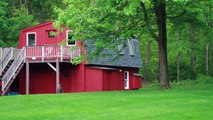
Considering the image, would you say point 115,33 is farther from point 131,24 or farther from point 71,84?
point 71,84

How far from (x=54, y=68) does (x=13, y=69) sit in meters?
3.03

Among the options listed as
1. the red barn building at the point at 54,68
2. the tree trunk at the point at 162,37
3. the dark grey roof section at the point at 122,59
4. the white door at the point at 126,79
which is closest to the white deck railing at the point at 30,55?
the red barn building at the point at 54,68

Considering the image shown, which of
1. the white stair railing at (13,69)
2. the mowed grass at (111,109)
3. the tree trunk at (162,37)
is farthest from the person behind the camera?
the white stair railing at (13,69)

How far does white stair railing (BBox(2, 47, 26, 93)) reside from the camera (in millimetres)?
30500

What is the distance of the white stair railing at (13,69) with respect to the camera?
1201 inches

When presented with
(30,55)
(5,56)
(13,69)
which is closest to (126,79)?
(30,55)

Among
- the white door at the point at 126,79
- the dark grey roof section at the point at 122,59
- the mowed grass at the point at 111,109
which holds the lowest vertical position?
the mowed grass at the point at 111,109

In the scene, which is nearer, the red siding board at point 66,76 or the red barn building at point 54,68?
the red barn building at point 54,68

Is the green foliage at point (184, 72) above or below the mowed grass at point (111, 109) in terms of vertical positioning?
above

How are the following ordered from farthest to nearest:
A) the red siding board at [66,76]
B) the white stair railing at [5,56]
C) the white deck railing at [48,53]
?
1. the red siding board at [66,76]
2. the white stair railing at [5,56]
3. the white deck railing at [48,53]

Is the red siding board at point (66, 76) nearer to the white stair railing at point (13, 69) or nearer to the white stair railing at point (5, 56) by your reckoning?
the white stair railing at point (13, 69)

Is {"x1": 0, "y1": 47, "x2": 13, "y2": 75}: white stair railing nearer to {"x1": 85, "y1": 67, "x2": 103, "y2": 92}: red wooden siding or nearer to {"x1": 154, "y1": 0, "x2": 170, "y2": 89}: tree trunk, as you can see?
{"x1": 85, "y1": 67, "x2": 103, "y2": 92}: red wooden siding

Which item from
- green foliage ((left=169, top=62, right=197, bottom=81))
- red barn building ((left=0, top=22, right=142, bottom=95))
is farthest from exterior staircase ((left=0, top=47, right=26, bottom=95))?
green foliage ((left=169, top=62, right=197, bottom=81))

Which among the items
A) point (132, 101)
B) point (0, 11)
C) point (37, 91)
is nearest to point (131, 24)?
point (132, 101)
